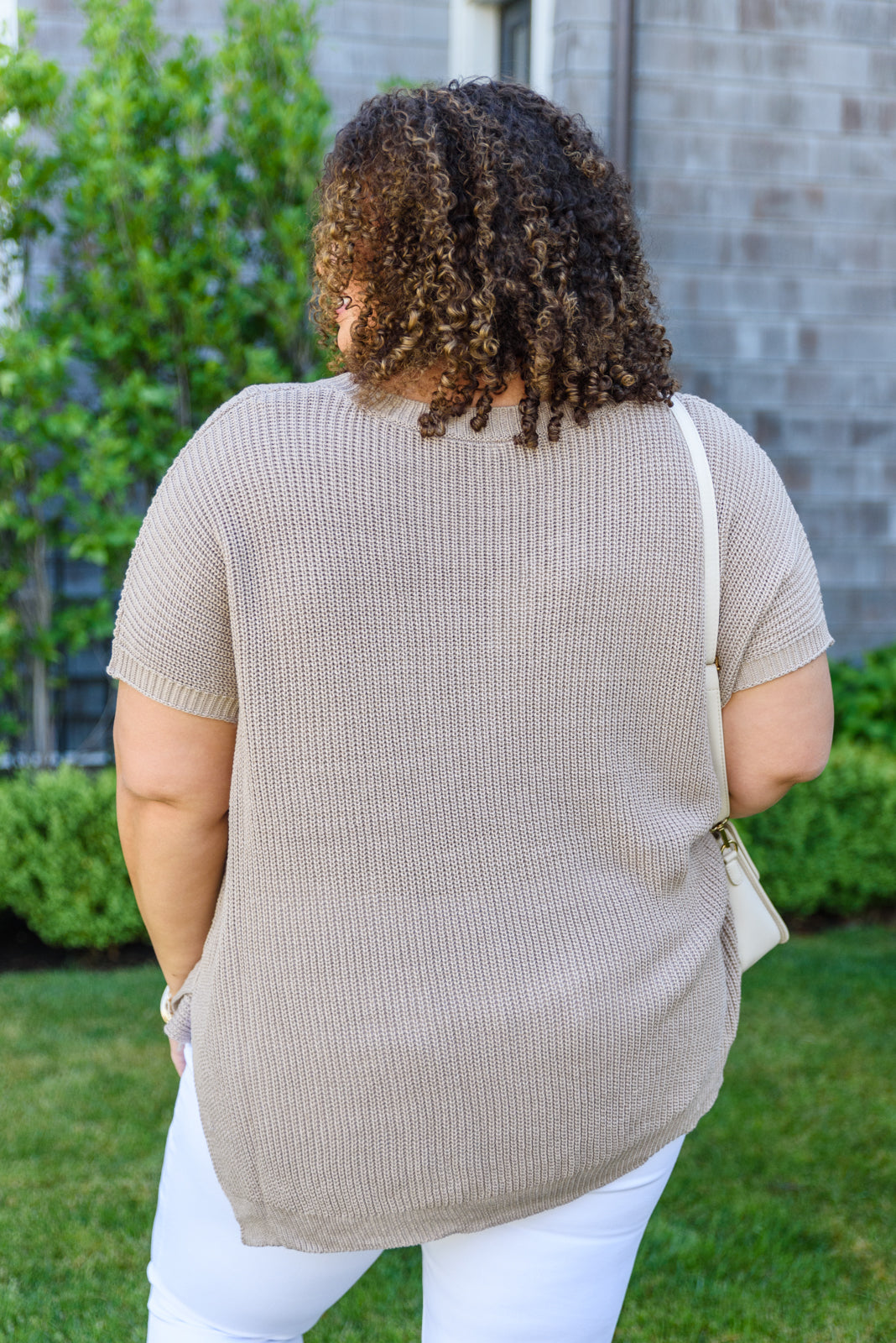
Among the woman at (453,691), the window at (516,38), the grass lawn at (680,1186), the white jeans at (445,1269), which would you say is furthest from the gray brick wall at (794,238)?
the white jeans at (445,1269)

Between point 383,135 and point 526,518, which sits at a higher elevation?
point 383,135

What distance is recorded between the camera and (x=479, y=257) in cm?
115

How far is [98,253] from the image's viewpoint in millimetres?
4641

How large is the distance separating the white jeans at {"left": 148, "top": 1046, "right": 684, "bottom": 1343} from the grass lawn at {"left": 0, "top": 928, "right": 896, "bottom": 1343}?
4.31ft

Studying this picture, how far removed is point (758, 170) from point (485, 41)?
1.28m

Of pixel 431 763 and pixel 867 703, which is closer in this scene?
pixel 431 763

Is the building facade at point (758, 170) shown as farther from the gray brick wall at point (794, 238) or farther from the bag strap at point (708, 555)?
the bag strap at point (708, 555)

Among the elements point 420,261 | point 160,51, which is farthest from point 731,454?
point 160,51

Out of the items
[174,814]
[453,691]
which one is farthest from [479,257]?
[174,814]

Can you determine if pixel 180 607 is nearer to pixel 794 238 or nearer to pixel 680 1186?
pixel 680 1186

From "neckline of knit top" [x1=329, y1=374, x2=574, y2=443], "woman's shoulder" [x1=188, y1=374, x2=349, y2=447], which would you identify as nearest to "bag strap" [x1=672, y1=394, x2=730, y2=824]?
"neckline of knit top" [x1=329, y1=374, x2=574, y2=443]

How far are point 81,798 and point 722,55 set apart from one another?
3949 millimetres

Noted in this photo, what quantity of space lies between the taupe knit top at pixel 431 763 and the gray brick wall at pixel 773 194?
425 centimetres

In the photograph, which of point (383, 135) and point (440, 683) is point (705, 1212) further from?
point (383, 135)
